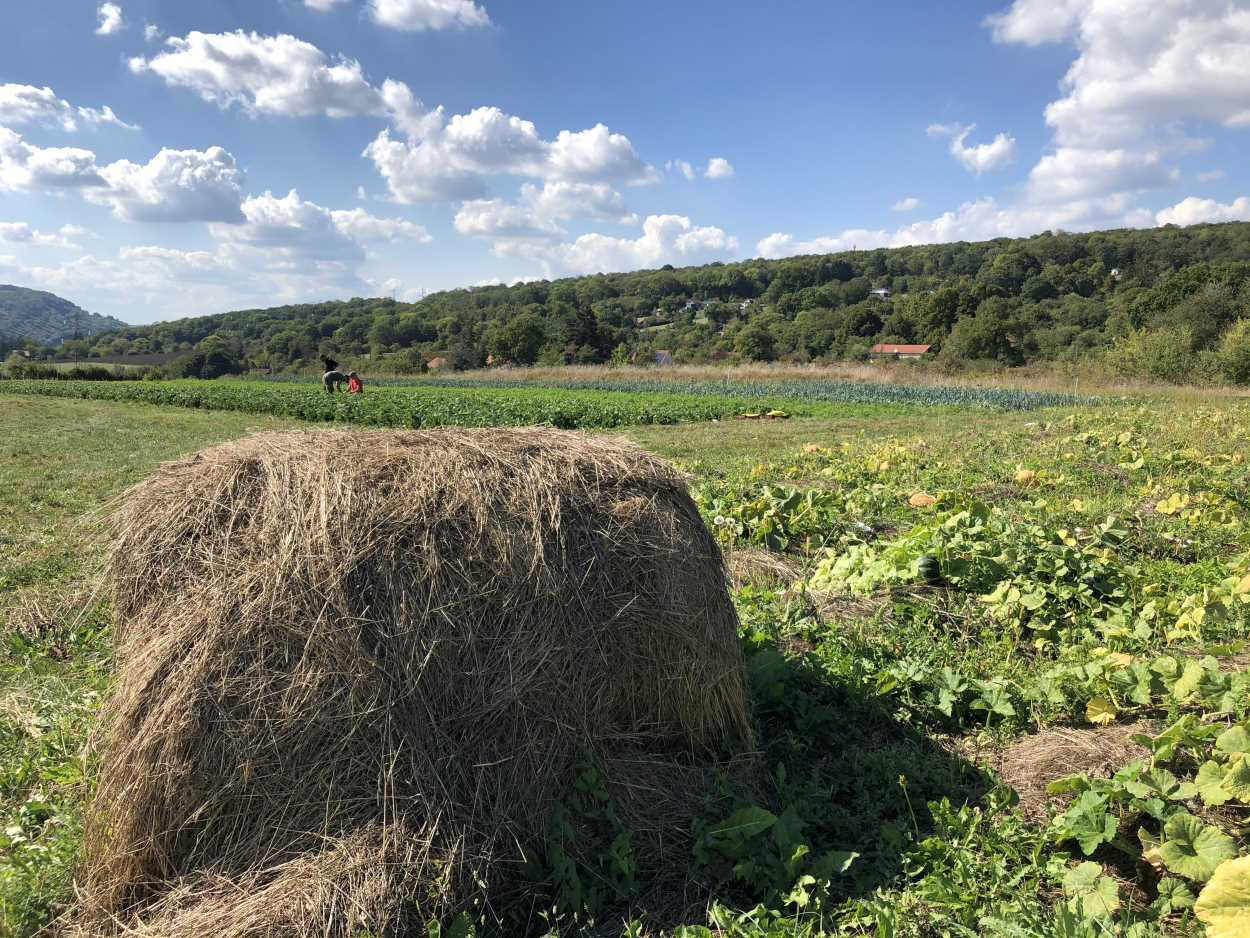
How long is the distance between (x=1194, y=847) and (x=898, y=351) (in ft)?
237

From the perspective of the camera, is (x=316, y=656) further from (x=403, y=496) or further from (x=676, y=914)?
(x=676, y=914)

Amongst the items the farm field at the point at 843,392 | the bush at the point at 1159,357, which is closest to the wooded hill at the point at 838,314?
the bush at the point at 1159,357

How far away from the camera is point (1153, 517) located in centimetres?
730

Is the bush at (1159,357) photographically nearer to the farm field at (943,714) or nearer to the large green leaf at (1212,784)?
the farm field at (943,714)

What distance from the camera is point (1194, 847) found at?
2.53 m

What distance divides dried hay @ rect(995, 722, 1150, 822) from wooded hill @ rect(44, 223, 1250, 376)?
42.7 metres

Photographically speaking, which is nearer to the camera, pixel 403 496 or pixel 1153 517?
pixel 403 496

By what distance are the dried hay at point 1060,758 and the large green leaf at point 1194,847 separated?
60cm

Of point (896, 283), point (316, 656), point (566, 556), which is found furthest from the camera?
point (896, 283)

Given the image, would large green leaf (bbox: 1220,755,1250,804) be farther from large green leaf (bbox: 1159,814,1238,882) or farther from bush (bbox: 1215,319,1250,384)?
bush (bbox: 1215,319,1250,384)

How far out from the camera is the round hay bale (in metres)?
2.59

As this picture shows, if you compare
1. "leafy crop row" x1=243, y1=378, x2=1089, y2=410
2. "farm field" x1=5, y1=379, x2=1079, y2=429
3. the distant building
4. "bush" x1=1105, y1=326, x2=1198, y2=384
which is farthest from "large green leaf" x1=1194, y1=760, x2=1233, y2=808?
the distant building

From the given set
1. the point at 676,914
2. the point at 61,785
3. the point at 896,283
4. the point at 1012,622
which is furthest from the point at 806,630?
the point at 896,283

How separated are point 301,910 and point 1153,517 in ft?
28.3
